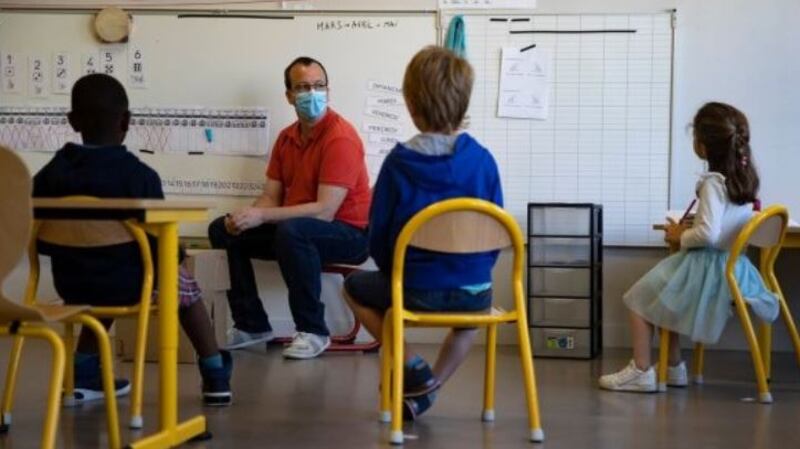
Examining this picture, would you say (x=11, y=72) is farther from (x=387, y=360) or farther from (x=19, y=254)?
(x=19, y=254)

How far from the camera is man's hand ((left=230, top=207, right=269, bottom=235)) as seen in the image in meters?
4.19

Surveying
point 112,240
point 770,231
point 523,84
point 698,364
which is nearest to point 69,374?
point 112,240

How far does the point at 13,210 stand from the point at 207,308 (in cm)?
232

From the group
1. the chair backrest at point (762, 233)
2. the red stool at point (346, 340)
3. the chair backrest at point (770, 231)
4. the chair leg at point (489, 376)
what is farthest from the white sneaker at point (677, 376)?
the red stool at point (346, 340)

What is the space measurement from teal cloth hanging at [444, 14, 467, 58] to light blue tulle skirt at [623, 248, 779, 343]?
148cm

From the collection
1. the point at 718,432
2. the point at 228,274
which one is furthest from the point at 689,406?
the point at 228,274

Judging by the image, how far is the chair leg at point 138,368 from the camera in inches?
101

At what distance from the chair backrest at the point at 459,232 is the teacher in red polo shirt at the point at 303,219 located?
1.67 meters

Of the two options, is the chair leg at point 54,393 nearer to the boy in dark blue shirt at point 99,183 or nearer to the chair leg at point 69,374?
the boy in dark blue shirt at point 99,183

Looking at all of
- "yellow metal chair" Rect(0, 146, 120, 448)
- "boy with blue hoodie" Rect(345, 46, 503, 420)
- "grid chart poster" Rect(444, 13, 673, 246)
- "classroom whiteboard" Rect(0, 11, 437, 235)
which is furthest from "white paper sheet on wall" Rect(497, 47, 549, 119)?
"yellow metal chair" Rect(0, 146, 120, 448)

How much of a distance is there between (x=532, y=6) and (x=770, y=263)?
164cm

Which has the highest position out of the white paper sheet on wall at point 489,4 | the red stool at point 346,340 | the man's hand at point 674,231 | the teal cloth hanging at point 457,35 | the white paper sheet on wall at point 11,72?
the white paper sheet on wall at point 489,4

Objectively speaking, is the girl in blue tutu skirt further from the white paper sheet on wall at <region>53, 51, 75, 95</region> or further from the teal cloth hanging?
the white paper sheet on wall at <region>53, 51, 75, 95</region>

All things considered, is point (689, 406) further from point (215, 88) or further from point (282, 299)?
point (215, 88)
